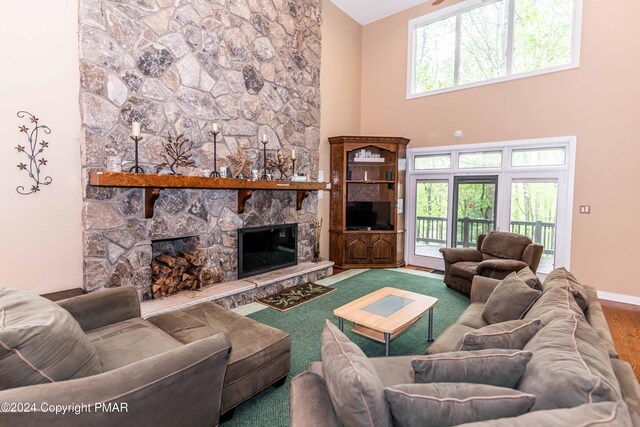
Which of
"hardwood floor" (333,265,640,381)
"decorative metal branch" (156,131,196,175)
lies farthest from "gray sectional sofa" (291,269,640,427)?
"decorative metal branch" (156,131,196,175)

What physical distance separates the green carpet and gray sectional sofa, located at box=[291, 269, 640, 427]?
0.73m

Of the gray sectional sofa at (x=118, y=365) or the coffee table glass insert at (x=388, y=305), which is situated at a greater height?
the gray sectional sofa at (x=118, y=365)

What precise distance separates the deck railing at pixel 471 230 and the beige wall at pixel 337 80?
1921 mm

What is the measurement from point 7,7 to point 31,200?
5.18ft

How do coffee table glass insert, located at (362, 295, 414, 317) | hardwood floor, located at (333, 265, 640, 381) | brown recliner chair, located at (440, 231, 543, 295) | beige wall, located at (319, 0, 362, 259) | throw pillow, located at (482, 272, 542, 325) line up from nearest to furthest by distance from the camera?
throw pillow, located at (482, 272, 542, 325), coffee table glass insert, located at (362, 295, 414, 317), hardwood floor, located at (333, 265, 640, 381), brown recliner chair, located at (440, 231, 543, 295), beige wall, located at (319, 0, 362, 259)

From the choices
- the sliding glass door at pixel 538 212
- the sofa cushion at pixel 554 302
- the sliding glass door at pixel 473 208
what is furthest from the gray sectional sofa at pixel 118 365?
the sliding glass door at pixel 538 212

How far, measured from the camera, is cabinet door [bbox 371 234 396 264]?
237 inches

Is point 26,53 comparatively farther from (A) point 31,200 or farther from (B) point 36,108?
(A) point 31,200

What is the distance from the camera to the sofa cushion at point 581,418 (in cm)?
88

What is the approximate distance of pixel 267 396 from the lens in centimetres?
227

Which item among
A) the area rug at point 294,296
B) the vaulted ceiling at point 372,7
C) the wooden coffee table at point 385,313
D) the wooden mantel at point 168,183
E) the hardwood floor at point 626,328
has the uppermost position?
the vaulted ceiling at point 372,7

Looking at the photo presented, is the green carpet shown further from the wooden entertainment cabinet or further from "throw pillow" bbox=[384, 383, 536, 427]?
"throw pillow" bbox=[384, 383, 536, 427]

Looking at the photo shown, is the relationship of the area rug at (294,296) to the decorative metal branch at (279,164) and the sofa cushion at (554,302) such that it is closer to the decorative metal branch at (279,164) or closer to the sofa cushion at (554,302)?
the decorative metal branch at (279,164)

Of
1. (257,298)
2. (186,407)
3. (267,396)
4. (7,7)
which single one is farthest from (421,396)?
(7,7)
